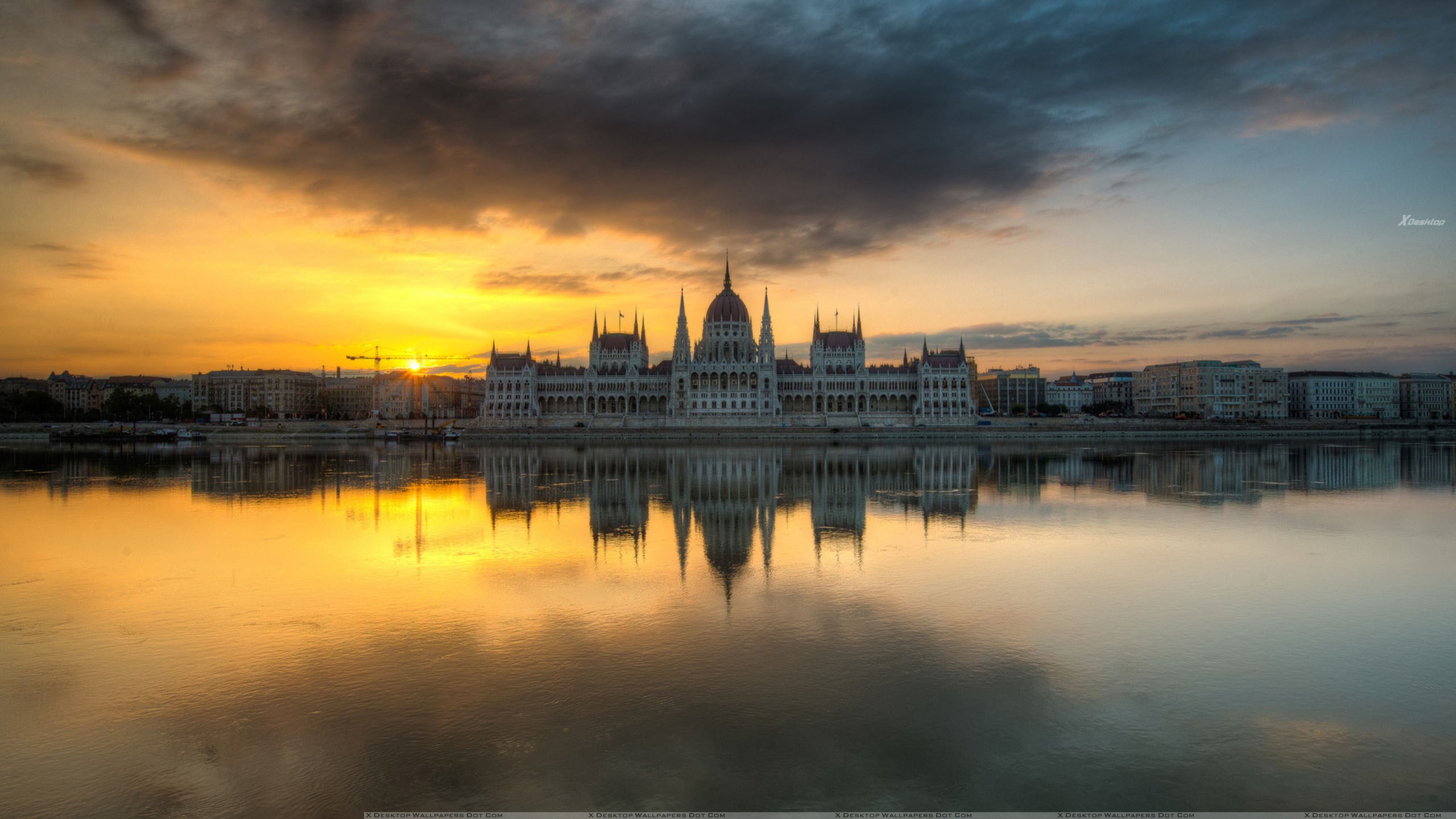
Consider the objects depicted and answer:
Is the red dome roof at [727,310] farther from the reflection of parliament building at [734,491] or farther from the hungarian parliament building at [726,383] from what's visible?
the reflection of parliament building at [734,491]

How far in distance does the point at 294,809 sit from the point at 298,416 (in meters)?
146

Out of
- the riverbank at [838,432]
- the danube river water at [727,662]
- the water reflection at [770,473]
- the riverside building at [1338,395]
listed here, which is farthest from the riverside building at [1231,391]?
the danube river water at [727,662]

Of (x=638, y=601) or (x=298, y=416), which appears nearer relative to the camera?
(x=638, y=601)

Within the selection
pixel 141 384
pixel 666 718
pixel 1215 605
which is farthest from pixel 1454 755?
pixel 141 384

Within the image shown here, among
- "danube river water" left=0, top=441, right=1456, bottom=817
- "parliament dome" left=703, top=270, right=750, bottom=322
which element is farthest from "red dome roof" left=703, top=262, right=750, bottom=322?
"danube river water" left=0, top=441, right=1456, bottom=817

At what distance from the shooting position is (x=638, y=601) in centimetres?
1194

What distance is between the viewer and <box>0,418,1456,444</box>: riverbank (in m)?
74.4

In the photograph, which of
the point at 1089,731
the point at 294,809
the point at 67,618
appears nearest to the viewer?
the point at 294,809

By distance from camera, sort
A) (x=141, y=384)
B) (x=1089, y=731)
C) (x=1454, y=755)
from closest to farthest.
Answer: (x=1454, y=755), (x=1089, y=731), (x=141, y=384)

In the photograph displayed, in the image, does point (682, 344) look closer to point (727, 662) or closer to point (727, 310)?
point (727, 310)

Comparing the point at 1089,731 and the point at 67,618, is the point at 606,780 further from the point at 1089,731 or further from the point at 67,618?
the point at 67,618

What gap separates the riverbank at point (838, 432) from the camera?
7438 cm

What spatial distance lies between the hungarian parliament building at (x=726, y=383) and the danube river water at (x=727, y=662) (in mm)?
76386

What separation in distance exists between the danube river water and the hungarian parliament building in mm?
76386
